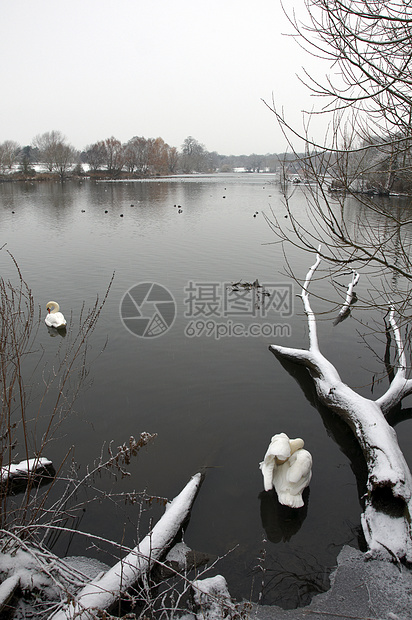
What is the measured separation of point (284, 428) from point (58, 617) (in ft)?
14.7

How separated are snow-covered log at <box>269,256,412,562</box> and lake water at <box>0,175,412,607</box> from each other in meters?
0.42

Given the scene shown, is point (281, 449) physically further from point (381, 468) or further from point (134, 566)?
point (134, 566)

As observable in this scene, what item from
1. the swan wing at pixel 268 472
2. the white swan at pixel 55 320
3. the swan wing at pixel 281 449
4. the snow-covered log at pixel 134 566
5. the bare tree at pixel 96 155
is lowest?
the snow-covered log at pixel 134 566

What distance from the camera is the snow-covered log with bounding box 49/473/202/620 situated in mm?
3606

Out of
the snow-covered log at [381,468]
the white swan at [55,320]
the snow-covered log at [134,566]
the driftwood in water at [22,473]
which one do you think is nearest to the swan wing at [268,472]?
the snow-covered log at [134,566]

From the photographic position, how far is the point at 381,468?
5.32m

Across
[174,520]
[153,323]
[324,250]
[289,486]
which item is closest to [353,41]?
[289,486]

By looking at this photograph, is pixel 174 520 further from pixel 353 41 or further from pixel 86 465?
pixel 353 41

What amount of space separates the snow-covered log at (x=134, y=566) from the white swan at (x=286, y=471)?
1002 mm

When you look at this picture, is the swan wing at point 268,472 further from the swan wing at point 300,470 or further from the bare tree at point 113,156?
the bare tree at point 113,156

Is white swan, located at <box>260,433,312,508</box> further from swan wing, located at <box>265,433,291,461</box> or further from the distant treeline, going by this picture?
the distant treeline

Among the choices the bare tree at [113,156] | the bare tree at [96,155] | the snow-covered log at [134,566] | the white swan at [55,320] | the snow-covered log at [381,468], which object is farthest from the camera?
the bare tree at [113,156]

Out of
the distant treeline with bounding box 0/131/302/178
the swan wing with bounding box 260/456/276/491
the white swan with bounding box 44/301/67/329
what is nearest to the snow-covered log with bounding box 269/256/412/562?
the swan wing with bounding box 260/456/276/491

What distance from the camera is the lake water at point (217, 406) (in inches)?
200
